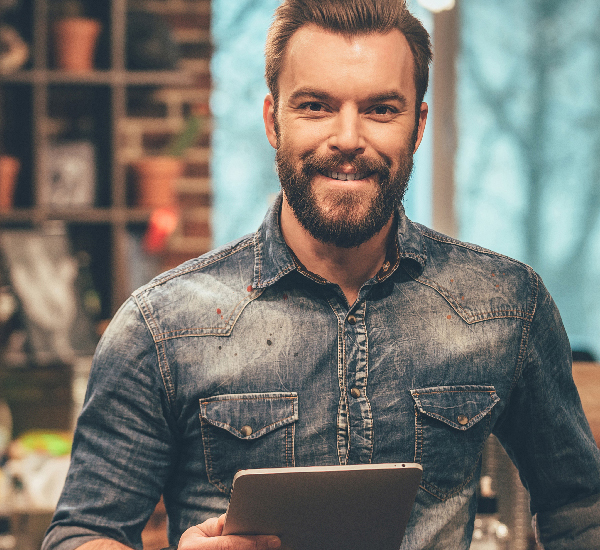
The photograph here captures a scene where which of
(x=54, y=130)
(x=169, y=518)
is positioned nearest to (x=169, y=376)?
(x=169, y=518)

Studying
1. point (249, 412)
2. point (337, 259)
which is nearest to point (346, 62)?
point (337, 259)

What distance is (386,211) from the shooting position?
3.96 ft

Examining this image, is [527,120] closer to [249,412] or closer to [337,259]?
[337,259]

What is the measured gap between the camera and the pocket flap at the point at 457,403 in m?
1.20

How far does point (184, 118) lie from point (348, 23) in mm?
1587

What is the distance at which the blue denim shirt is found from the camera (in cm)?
115

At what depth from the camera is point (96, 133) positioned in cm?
251

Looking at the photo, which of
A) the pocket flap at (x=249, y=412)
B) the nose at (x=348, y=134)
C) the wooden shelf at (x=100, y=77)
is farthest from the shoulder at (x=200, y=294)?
the wooden shelf at (x=100, y=77)

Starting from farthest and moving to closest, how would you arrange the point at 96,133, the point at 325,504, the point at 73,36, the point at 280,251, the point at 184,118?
1. the point at 184,118
2. the point at 96,133
3. the point at 73,36
4. the point at 280,251
5. the point at 325,504

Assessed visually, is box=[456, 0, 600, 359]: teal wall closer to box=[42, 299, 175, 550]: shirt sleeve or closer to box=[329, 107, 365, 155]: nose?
box=[329, 107, 365, 155]: nose

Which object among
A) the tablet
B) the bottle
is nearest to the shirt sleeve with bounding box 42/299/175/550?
the tablet

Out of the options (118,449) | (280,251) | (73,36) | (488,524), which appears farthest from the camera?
(73,36)

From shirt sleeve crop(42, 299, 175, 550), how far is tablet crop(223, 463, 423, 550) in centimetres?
23

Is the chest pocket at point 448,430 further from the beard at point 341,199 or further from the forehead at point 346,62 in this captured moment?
the forehead at point 346,62
